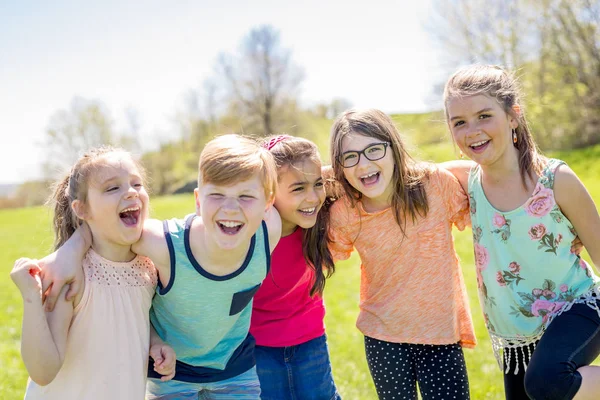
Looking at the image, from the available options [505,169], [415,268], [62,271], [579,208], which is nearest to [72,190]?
[62,271]

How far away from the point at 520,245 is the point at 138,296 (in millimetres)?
2000

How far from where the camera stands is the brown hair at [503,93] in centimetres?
300

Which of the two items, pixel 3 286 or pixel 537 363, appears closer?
pixel 537 363

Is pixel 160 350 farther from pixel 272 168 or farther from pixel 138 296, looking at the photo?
pixel 272 168

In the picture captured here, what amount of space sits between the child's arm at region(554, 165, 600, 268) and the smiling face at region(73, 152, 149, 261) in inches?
85.0

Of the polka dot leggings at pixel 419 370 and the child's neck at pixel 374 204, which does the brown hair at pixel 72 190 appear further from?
the polka dot leggings at pixel 419 370

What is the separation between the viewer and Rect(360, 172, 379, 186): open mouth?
10.4 feet

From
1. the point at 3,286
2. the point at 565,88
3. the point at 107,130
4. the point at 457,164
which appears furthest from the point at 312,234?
the point at 107,130

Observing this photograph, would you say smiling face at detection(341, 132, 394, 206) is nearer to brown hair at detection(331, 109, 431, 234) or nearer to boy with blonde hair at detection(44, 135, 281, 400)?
brown hair at detection(331, 109, 431, 234)

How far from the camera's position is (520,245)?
286 cm

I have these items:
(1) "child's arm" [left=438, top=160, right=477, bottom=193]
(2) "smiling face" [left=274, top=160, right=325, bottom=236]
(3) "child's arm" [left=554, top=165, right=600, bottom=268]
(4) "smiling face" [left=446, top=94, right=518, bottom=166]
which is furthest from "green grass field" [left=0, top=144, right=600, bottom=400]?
(3) "child's arm" [left=554, top=165, right=600, bottom=268]

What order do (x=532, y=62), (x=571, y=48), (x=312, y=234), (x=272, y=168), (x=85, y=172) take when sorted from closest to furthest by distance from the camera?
(x=85, y=172)
(x=272, y=168)
(x=312, y=234)
(x=571, y=48)
(x=532, y=62)

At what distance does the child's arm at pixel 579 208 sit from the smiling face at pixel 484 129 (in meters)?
0.34

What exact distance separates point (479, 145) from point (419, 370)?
1.37 meters
